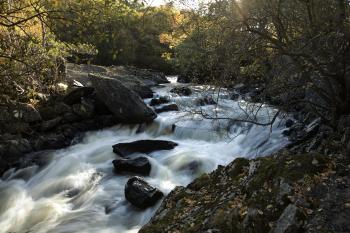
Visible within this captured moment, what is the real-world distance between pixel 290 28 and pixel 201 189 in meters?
3.70

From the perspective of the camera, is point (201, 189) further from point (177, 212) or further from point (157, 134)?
point (157, 134)

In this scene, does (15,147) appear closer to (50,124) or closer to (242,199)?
(50,124)

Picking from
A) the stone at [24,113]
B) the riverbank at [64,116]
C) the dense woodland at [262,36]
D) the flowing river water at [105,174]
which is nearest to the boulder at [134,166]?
the flowing river water at [105,174]

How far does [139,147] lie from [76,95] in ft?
16.9

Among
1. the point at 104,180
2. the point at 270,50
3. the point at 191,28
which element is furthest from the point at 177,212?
the point at 104,180

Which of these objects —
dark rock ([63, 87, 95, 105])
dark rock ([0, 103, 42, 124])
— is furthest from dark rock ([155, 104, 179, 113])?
dark rock ([0, 103, 42, 124])

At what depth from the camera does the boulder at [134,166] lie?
42.3 feet

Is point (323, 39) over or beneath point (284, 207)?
over

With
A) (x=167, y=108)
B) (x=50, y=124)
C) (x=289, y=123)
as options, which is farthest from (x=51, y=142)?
(x=289, y=123)

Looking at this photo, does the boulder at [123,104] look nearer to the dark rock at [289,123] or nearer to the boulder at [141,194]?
the dark rock at [289,123]

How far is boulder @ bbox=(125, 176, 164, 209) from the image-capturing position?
1040 cm

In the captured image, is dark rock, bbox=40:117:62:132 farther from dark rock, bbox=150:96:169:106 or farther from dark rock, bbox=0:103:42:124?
dark rock, bbox=150:96:169:106

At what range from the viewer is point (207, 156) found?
45.9ft

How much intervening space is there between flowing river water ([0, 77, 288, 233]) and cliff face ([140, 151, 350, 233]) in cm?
250
